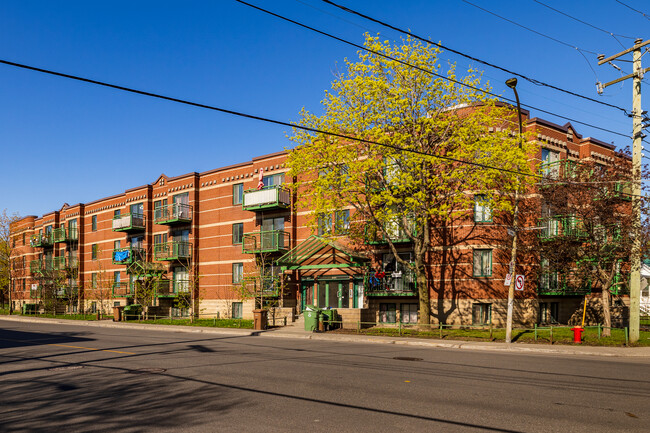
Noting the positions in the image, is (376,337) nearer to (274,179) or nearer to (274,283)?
(274,283)

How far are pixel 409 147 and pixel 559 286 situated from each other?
1354 cm

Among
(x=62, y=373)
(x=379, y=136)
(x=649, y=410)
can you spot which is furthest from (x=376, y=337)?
(x=649, y=410)

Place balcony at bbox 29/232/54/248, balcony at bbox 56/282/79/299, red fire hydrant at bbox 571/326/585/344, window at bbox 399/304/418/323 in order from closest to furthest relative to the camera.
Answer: red fire hydrant at bbox 571/326/585/344
window at bbox 399/304/418/323
balcony at bbox 56/282/79/299
balcony at bbox 29/232/54/248

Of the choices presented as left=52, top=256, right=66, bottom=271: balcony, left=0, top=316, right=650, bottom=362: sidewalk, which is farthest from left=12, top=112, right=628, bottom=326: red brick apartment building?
left=0, top=316, right=650, bottom=362: sidewalk

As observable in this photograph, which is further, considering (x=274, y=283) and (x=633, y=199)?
(x=274, y=283)

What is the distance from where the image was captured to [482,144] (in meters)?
24.9

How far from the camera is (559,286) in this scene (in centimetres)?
3091

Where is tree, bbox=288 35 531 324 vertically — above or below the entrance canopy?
above

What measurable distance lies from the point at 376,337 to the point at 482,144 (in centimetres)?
1013

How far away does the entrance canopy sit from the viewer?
109 ft

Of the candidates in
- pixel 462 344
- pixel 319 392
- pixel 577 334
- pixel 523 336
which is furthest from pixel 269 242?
pixel 319 392

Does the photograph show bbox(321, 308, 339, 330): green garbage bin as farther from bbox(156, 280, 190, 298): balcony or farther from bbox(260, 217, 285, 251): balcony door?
bbox(156, 280, 190, 298): balcony

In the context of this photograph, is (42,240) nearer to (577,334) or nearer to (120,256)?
(120,256)

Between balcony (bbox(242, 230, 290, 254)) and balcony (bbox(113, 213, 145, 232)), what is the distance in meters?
15.6
